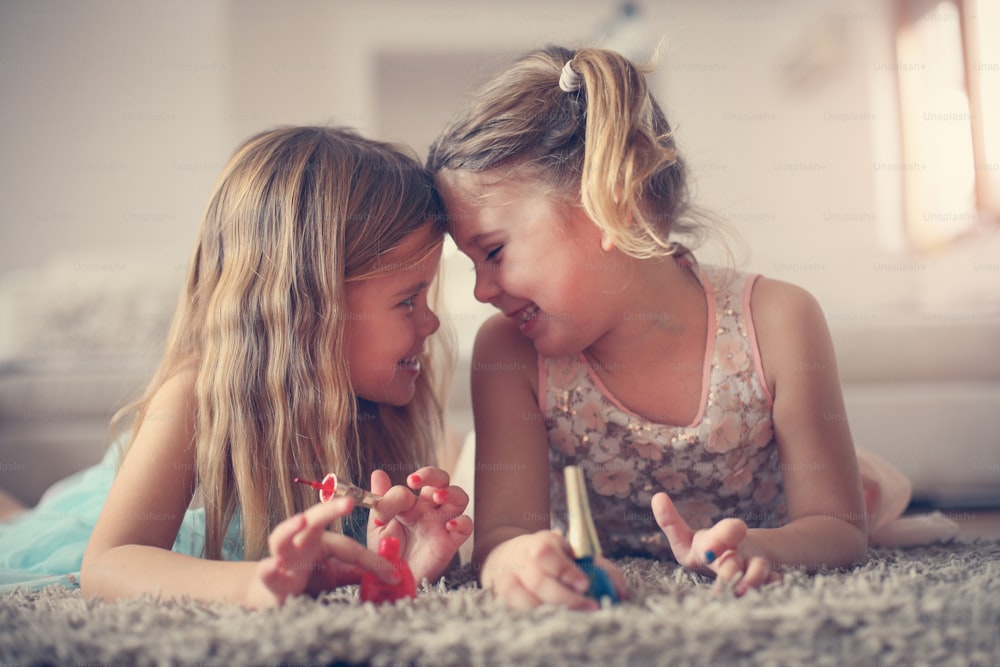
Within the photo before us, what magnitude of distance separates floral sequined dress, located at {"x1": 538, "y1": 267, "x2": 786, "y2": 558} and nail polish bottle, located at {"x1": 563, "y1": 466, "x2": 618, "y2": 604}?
1.32 feet

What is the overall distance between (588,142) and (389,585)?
0.57 meters

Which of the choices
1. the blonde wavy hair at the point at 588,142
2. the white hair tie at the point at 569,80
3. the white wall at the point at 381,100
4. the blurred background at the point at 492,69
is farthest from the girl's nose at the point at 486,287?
the white wall at the point at 381,100

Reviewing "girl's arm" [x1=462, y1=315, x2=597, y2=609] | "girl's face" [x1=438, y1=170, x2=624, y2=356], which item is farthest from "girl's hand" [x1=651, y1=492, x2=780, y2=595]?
"girl's face" [x1=438, y1=170, x2=624, y2=356]

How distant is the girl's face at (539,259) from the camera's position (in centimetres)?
100

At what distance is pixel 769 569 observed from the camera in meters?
0.74

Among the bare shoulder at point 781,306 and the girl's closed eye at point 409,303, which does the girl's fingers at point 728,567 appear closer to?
the bare shoulder at point 781,306

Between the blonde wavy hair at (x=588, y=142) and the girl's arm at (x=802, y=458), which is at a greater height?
the blonde wavy hair at (x=588, y=142)

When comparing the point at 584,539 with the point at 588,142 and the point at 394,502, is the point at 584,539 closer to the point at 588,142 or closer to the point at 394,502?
the point at 394,502

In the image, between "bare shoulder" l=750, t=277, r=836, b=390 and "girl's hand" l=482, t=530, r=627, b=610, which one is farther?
"bare shoulder" l=750, t=277, r=836, b=390

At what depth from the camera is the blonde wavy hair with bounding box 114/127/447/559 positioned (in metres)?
0.94

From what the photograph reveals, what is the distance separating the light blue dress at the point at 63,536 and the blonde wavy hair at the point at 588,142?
57 cm

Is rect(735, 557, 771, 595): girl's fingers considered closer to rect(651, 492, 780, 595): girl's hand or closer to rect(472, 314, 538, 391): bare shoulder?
rect(651, 492, 780, 595): girl's hand

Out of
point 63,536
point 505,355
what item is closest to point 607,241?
point 505,355

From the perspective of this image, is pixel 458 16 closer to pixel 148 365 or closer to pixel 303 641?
pixel 148 365
